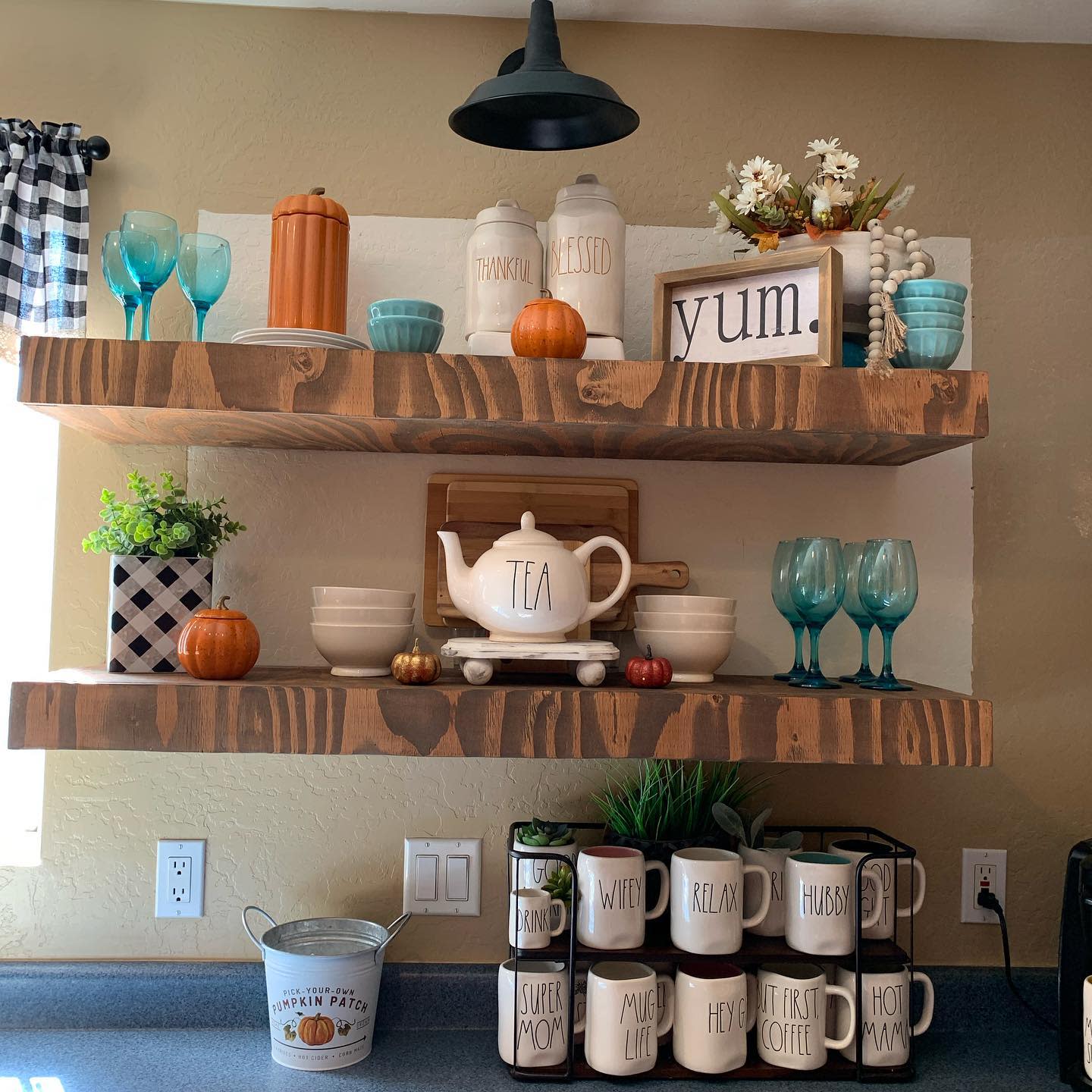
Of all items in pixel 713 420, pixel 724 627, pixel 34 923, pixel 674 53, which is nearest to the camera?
pixel 713 420

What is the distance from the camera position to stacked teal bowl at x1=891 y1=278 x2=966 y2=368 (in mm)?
1177

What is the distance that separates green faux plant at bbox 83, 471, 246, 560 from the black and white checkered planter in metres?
0.02

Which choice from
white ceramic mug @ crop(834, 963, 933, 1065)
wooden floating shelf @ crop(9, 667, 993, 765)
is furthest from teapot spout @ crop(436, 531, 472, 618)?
white ceramic mug @ crop(834, 963, 933, 1065)

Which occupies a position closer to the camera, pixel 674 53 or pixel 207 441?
pixel 207 441

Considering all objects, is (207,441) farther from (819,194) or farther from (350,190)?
(819,194)

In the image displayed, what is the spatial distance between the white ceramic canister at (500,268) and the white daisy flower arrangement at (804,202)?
27 cm

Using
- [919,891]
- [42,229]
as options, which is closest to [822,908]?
[919,891]

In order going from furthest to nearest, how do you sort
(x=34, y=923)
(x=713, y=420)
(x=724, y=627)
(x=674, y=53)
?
(x=674, y=53), (x=34, y=923), (x=724, y=627), (x=713, y=420)

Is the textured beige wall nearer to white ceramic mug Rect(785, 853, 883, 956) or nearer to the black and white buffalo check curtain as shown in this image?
the black and white buffalo check curtain

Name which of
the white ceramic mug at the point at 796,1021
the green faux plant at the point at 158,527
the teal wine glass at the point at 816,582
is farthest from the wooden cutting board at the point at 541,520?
the white ceramic mug at the point at 796,1021

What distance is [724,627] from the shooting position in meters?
1.24

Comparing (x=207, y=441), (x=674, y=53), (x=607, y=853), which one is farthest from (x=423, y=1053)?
(x=674, y=53)

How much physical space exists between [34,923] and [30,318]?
86 centimetres

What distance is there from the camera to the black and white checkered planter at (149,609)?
123 centimetres
